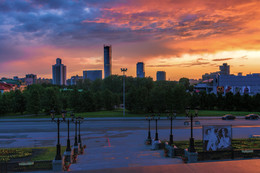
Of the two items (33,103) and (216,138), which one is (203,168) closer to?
(216,138)

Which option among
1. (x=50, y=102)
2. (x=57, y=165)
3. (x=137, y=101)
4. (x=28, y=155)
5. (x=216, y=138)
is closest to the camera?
(x=57, y=165)

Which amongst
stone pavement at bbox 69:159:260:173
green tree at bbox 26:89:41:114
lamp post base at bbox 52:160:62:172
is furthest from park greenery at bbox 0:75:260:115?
lamp post base at bbox 52:160:62:172

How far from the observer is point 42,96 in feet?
192

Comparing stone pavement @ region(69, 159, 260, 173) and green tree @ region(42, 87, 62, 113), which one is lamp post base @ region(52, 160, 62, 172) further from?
green tree @ region(42, 87, 62, 113)

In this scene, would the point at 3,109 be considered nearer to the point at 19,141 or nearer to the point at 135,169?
the point at 19,141

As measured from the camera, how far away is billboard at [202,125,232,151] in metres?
13.5

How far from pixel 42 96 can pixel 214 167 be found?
57315 mm

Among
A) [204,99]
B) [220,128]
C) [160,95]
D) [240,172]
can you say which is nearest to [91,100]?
[160,95]

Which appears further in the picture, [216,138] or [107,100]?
[107,100]

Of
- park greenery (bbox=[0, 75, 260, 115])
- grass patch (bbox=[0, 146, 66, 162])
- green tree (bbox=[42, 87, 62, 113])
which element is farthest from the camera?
green tree (bbox=[42, 87, 62, 113])

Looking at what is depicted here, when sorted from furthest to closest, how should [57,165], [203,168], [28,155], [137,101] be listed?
1. [137,101]
2. [28,155]
3. [57,165]
4. [203,168]

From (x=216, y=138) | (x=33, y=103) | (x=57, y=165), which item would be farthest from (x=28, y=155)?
(x=33, y=103)

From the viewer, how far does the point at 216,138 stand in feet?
45.1

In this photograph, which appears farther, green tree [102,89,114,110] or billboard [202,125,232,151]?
green tree [102,89,114,110]
